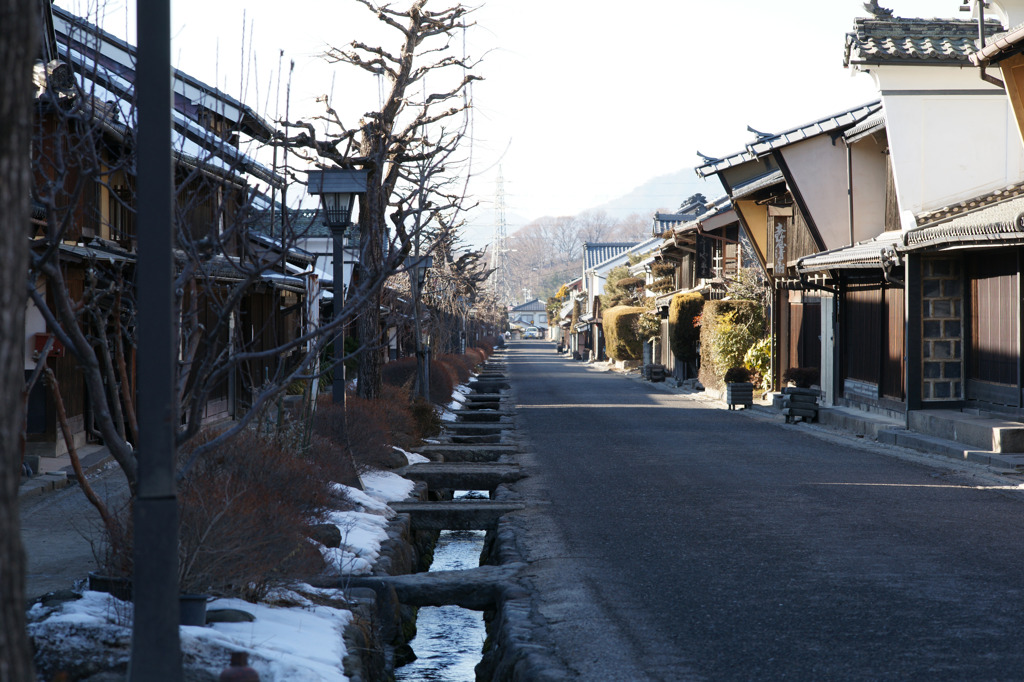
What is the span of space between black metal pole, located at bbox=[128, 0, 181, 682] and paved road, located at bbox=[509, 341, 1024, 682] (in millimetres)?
2344

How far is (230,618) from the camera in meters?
5.37

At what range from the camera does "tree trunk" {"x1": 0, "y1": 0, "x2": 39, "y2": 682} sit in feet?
8.09

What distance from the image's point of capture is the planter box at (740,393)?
2580cm

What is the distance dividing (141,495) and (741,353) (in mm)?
27014

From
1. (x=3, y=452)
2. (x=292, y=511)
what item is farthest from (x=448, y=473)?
(x=3, y=452)

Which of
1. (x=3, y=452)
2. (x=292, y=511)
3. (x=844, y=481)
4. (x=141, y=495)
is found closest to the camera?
(x=3, y=452)

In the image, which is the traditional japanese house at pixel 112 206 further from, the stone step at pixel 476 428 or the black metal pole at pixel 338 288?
the stone step at pixel 476 428

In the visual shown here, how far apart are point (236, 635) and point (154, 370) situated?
1.85 metres

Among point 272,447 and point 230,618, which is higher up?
point 272,447

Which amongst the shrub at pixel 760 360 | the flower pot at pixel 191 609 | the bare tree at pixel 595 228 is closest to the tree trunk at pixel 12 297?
the flower pot at pixel 191 609

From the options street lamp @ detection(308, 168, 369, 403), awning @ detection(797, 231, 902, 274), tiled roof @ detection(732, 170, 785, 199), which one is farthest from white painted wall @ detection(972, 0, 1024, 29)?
street lamp @ detection(308, 168, 369, 403)

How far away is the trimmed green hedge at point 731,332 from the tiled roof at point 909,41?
11617 millimetres

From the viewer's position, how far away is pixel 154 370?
399 cm

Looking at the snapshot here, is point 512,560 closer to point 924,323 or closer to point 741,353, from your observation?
point 924,323
